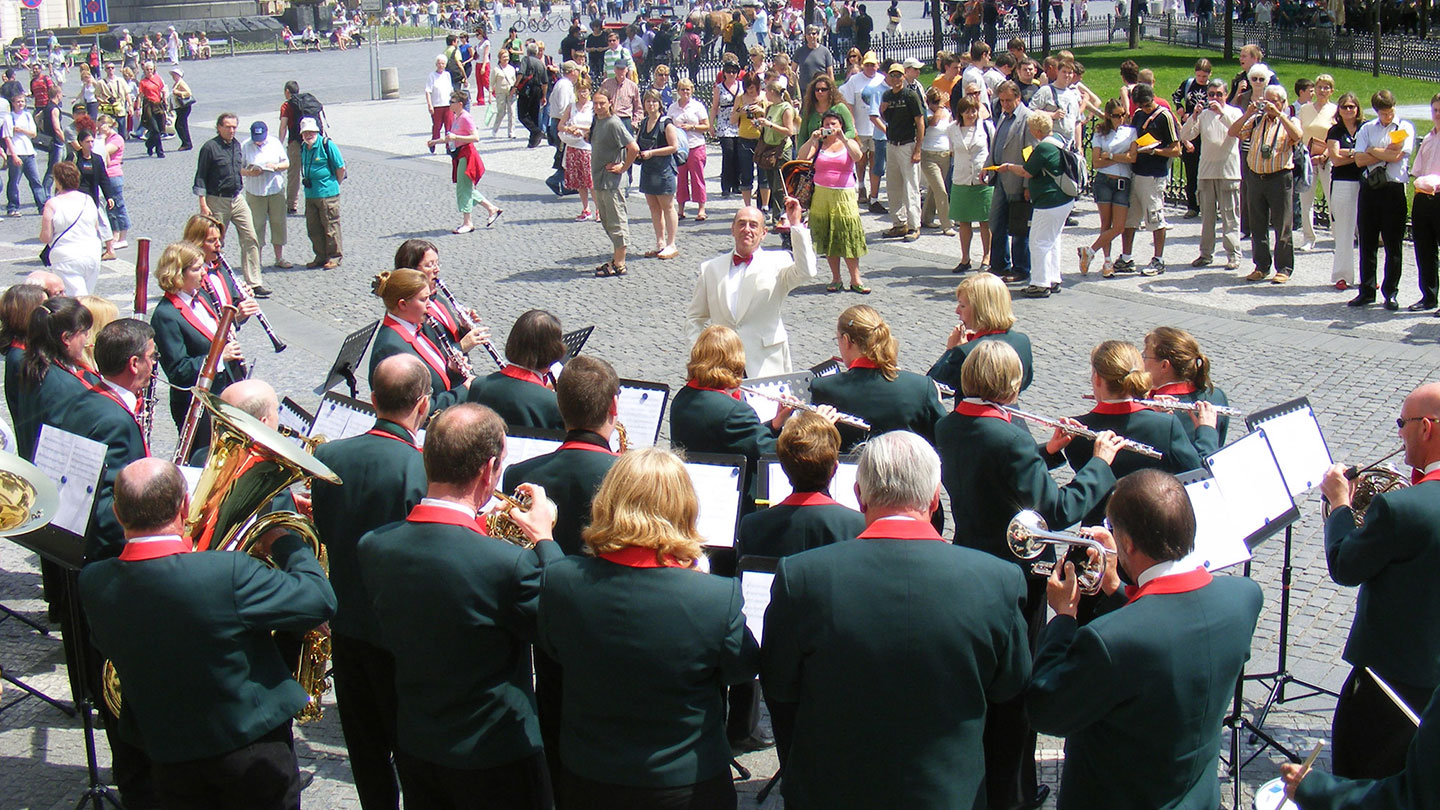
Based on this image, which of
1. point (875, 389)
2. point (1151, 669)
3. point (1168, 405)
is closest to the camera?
point (1151, 669)

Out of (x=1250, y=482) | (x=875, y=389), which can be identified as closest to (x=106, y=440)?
(x=875, y=389)

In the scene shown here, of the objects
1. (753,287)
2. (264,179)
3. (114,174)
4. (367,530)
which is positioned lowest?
(367,530)

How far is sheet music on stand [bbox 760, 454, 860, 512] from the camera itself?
16.3ft

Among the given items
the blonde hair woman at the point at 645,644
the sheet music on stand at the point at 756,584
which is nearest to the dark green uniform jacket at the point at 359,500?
the blonde hair woman at the point at 645,644

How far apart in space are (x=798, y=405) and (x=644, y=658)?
7.56ft

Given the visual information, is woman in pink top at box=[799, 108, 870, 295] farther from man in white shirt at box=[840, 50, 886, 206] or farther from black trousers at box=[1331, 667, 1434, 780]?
black trousers at box=[1331, 667, 1434, 780]

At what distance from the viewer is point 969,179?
42.9 ft

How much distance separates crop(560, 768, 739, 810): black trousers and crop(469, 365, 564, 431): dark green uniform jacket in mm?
2210

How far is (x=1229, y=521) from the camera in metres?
4.56

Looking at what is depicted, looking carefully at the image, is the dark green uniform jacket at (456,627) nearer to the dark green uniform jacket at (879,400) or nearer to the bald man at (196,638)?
the bald man at (196,638)

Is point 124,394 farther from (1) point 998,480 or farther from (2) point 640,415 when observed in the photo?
(1) point 998,480

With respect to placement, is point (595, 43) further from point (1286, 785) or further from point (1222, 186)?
point (1286, 785)

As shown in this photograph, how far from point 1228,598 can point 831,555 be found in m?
1.08

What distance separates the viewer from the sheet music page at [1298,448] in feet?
16.0
